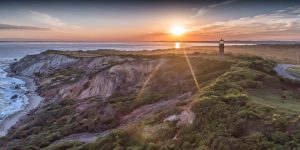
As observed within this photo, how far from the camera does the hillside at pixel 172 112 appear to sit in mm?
16469

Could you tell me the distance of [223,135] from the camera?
16328mm

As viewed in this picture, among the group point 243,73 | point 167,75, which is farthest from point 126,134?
point 167,75

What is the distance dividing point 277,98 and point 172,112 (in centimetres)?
734

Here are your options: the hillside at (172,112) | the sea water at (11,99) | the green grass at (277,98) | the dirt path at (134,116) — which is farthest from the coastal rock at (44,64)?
the green grass at (277,98)

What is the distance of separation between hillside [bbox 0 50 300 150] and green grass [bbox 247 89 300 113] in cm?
7

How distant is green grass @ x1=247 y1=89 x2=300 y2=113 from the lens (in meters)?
19.2

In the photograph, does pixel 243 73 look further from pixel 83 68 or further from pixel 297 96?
pixel 83 68

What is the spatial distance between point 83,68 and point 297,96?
5407 centimetres

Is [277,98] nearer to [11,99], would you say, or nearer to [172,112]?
[172,112]

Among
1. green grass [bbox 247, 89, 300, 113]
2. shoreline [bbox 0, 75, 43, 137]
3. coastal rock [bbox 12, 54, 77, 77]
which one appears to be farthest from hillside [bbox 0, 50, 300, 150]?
coastal rock [bbox 12, 54, 77, 77]

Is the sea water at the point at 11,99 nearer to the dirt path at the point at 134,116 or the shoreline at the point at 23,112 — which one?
the shoreline at the point at 23,112

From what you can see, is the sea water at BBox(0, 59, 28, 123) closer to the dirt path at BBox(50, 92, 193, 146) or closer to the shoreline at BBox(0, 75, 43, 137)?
the shoreline at BBox(0, 75, 43, 137)

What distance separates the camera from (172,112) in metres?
21.2

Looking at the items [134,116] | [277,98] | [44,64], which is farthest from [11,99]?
[277,98]
